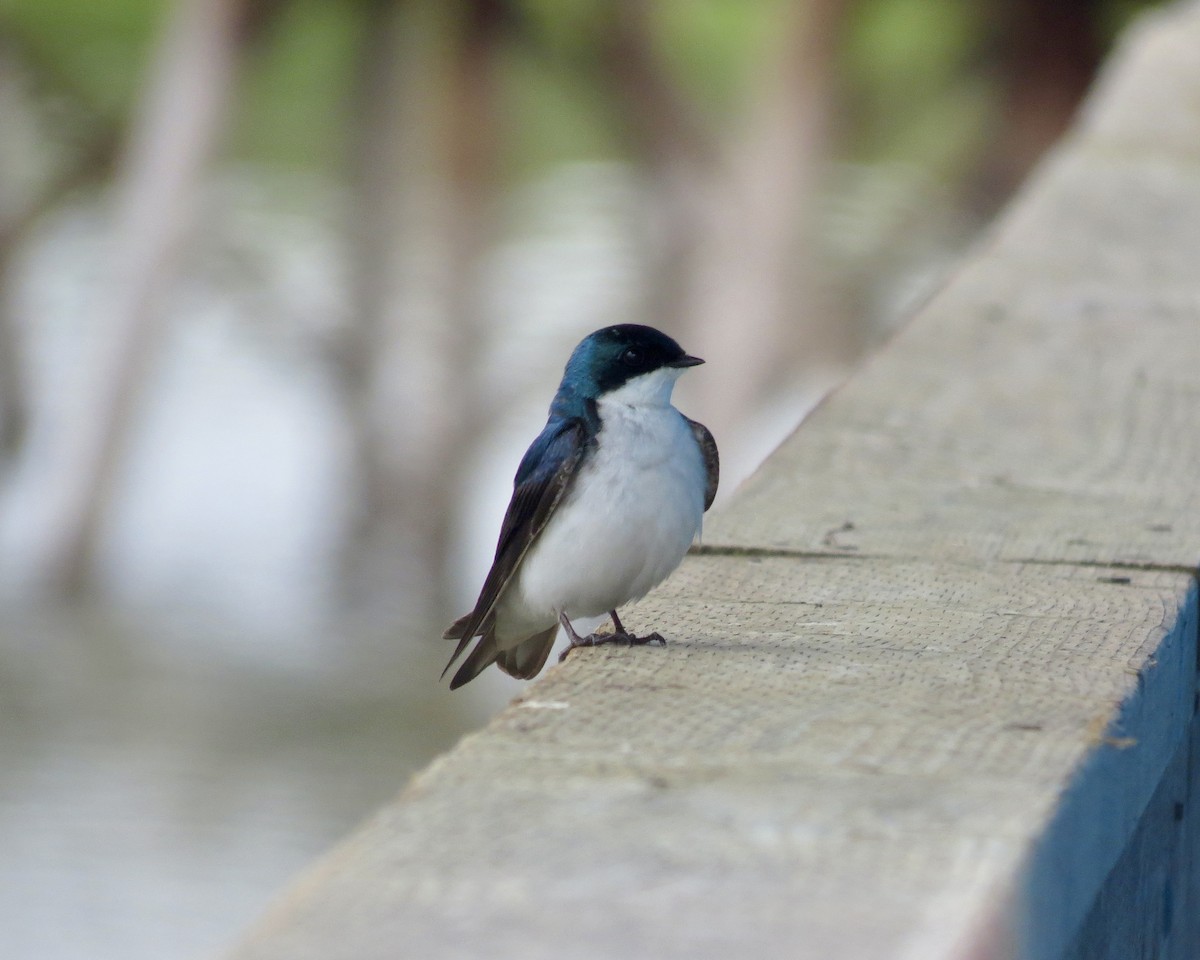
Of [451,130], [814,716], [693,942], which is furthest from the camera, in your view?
[451,130]

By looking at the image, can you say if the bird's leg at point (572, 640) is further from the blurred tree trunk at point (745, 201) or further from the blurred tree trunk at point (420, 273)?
the blurred tree trunk at point (420, 273)

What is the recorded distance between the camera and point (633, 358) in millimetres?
2785

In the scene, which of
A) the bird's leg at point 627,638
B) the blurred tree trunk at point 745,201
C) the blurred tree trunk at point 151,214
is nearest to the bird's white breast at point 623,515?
the bird's leg at point 627,638

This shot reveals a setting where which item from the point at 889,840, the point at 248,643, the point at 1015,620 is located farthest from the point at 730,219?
the point at 889,840

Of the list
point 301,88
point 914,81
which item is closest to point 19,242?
point 301,88

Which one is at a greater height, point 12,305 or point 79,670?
point 12,305

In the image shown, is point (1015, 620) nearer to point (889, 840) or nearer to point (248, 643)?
point (889, 840)

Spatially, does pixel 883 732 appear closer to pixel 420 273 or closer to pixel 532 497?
pixel 532 497

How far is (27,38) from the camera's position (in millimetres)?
10305

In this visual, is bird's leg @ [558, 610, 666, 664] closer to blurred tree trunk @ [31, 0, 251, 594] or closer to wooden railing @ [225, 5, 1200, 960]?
wooden railing @ [225, 5, 1200, 960]

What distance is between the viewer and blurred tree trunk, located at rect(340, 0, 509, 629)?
28.2ft

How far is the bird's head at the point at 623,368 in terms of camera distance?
2748mm

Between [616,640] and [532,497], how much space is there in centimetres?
39

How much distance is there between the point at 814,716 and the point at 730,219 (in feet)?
21.4
